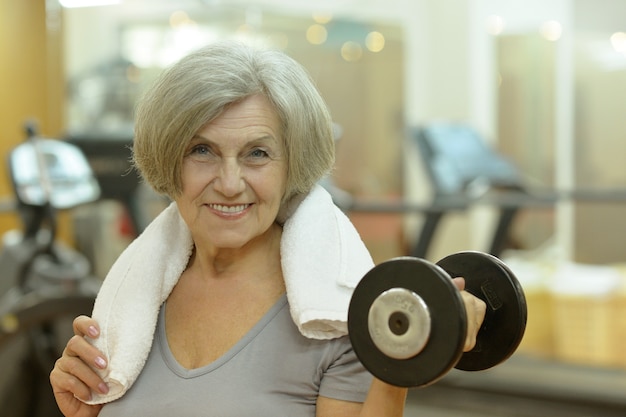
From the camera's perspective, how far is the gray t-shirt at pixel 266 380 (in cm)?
123

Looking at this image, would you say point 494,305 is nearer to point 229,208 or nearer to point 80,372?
point 229,208

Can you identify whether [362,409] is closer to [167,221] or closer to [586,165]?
[167,221]

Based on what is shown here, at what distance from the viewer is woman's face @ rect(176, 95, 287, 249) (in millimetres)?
1242

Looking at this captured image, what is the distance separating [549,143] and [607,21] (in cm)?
99

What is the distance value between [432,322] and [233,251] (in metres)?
0.44

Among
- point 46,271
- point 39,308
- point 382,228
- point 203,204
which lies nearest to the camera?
point 203,204

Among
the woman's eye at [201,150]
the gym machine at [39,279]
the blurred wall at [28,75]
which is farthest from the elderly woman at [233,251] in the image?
the blurred wall at [28,75]

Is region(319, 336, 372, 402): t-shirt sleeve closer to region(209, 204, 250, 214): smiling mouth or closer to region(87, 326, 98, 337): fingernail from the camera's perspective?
region(209, 204, 250, 214): smiling mouth

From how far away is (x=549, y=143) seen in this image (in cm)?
671

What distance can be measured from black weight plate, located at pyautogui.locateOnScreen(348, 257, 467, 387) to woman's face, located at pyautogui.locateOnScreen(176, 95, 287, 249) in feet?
0.90

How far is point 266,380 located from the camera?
1246mm

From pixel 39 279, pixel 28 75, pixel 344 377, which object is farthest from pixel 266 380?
pixel 28 75

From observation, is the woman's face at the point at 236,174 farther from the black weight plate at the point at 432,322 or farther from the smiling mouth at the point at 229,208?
the black weight plate at the point at 432,322

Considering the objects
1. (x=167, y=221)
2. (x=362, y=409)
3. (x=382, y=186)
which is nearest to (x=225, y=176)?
(x=167, y=221)
